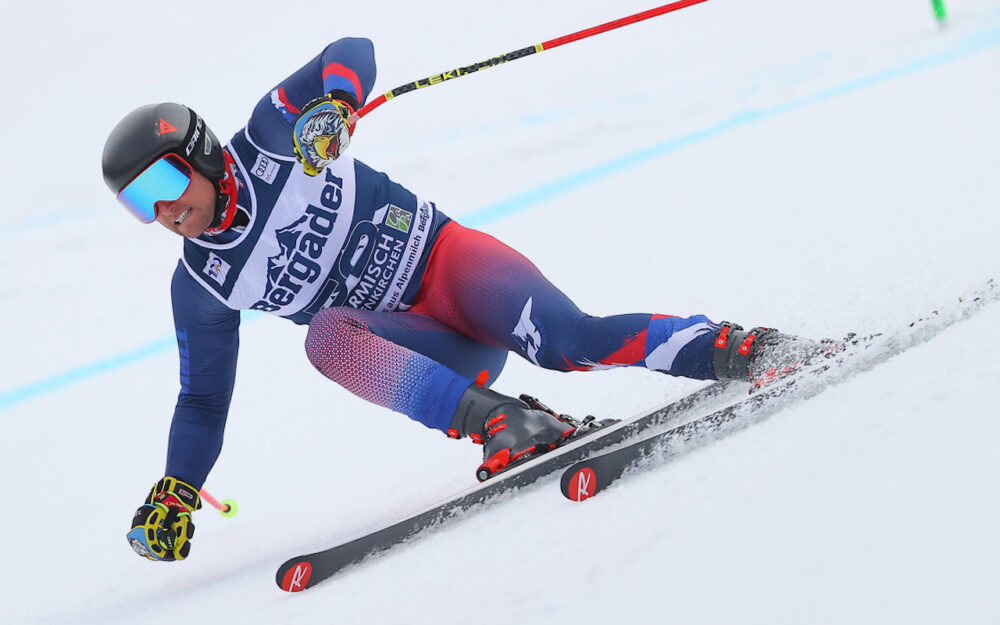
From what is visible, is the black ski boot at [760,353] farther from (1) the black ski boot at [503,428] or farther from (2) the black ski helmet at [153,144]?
(2) the black ski helmet at [153,144]

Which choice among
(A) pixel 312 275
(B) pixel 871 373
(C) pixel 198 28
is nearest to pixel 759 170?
(A) pixel 312 275

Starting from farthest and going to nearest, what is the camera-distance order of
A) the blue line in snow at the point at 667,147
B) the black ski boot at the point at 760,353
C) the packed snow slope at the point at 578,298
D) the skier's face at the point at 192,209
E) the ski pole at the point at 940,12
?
the ski pole at the point at 940,12, the blue line in snow at the point at 667,147, the skier's face at the point at 192,209, the black ski boot at the point at 760,353, the packed snow slope at the point at 578,298

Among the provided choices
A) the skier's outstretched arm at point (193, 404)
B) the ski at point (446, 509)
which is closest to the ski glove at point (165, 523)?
the skier's outstretched arm at point (193, 404)

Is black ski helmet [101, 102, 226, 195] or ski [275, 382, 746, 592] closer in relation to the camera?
ski [275, 382, 746, 592]

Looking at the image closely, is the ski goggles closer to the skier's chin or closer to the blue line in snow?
the skier's chin

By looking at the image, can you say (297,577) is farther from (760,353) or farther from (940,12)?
(940,12)

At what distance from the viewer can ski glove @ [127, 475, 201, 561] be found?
196cm

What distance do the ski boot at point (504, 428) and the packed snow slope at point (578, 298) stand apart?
0.10m

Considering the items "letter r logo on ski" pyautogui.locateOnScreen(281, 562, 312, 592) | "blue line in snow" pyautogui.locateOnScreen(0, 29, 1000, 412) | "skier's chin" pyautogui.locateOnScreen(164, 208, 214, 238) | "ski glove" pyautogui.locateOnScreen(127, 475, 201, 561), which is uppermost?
"skier's chin" pyautogui.locateOnScreen(164, 208, 214, 238)

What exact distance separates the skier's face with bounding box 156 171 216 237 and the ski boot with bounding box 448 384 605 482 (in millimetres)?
664

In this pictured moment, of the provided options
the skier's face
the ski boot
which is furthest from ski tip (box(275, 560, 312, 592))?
the skier's face

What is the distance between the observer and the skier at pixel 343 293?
1800 millimetres

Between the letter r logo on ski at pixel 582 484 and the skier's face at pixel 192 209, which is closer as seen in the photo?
the letter r logo on ski at pixel 582 484

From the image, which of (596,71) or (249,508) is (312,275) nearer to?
(249,508)
